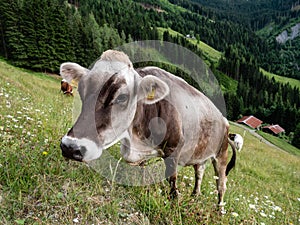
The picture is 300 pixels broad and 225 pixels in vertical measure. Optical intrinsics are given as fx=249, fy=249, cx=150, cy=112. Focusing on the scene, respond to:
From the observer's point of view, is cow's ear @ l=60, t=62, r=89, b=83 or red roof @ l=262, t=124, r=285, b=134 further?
red roof @ l=262, t=124, r=285, b=134

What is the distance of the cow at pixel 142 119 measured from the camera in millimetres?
2932

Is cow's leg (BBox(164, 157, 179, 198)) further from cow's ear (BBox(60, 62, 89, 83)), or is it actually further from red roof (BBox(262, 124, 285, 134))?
red roof (BBox(262, 124, 285, 134))

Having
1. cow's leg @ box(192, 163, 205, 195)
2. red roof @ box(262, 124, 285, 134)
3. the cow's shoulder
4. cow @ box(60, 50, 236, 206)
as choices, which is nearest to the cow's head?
cow @ box(60, 50, 236, 206)

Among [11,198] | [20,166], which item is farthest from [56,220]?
[20,166]

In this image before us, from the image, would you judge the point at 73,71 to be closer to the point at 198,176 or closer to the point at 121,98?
the point at 121,98

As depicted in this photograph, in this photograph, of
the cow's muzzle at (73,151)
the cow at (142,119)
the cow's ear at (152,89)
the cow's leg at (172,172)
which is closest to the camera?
the cow's muzzle at (73,151)

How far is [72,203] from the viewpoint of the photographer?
132 inches

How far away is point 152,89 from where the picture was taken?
3273 millimetres

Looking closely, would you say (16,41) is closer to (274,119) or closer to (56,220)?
(56,220)

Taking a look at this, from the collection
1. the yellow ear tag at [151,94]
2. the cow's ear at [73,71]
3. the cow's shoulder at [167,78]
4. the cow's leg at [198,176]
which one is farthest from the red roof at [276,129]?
the cow's ear at [73,71]

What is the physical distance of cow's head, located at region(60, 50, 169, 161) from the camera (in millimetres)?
2766

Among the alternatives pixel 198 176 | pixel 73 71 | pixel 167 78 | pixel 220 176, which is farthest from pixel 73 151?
pixel 220 176

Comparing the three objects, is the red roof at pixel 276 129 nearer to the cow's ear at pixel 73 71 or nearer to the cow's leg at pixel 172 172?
the cow's leg at pixel 172 172

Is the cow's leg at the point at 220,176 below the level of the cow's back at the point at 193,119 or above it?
below
